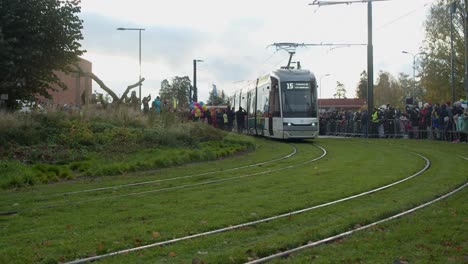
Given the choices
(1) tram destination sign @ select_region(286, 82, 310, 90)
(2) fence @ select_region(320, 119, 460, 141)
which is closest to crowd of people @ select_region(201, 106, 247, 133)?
(2) fence @ select_region(320, 119, 460, 141)

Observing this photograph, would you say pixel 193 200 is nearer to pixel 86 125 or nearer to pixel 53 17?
pixel 86 125

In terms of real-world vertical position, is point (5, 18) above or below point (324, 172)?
above

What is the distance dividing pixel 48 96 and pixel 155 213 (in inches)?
708

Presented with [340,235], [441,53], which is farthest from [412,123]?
[441,53]

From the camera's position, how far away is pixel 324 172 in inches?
574

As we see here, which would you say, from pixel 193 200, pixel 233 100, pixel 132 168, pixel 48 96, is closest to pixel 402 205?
pixel 193 200

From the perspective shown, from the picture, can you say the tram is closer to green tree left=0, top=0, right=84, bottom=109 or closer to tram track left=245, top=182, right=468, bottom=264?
green tree left=0, top=0, right=84, bottom=109

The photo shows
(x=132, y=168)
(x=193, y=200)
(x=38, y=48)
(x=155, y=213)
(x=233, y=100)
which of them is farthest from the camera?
(x=233, y=100)

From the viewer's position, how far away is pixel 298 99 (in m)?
27.8

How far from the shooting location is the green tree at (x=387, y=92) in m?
119

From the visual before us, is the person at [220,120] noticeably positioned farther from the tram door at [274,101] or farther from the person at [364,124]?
the tram door at [274,101]

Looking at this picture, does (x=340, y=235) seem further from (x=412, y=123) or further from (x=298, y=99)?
(x=412, y=123)

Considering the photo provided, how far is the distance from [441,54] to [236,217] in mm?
50326

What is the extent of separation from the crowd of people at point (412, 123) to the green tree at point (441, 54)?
60.7 ft
